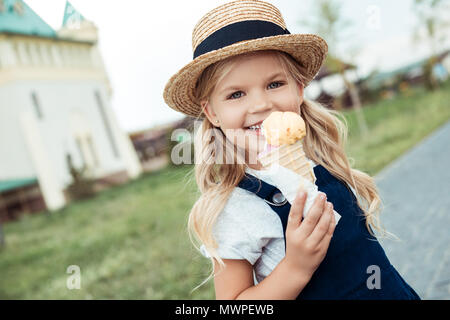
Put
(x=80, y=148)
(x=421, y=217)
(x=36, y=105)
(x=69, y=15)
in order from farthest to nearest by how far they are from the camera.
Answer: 1. (x=80, y=148)
2. (x=36, y=105)
3. (x=421, y=217)
4. (x=69, y=15)

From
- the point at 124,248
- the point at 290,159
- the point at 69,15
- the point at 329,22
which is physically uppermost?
the point at 69,15

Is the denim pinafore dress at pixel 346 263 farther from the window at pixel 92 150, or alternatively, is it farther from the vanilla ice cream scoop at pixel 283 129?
the window at pixel 92 150

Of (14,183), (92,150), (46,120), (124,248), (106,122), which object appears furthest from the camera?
(106,122)

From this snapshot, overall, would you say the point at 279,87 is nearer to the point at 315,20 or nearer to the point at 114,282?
the point at 114,282

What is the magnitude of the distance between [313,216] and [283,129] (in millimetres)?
260

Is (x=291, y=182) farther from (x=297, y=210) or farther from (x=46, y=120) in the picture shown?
(x=46, y=120)

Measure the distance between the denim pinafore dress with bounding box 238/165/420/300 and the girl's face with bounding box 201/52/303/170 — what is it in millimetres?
174

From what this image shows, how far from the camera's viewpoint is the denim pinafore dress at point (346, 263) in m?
1.30

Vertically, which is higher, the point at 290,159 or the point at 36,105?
the point at 290,159

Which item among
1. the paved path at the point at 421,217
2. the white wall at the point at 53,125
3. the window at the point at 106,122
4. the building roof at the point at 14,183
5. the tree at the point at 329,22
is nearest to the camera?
the paved path at the point at 421,217

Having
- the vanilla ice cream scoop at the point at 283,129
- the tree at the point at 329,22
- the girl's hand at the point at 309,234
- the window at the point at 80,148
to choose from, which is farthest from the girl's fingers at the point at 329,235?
the window at the point at 80,148

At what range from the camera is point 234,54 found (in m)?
1.31

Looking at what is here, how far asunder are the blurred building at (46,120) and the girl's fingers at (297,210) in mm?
13540

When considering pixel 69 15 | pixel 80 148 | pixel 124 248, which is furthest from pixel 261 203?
pixel 80 148
